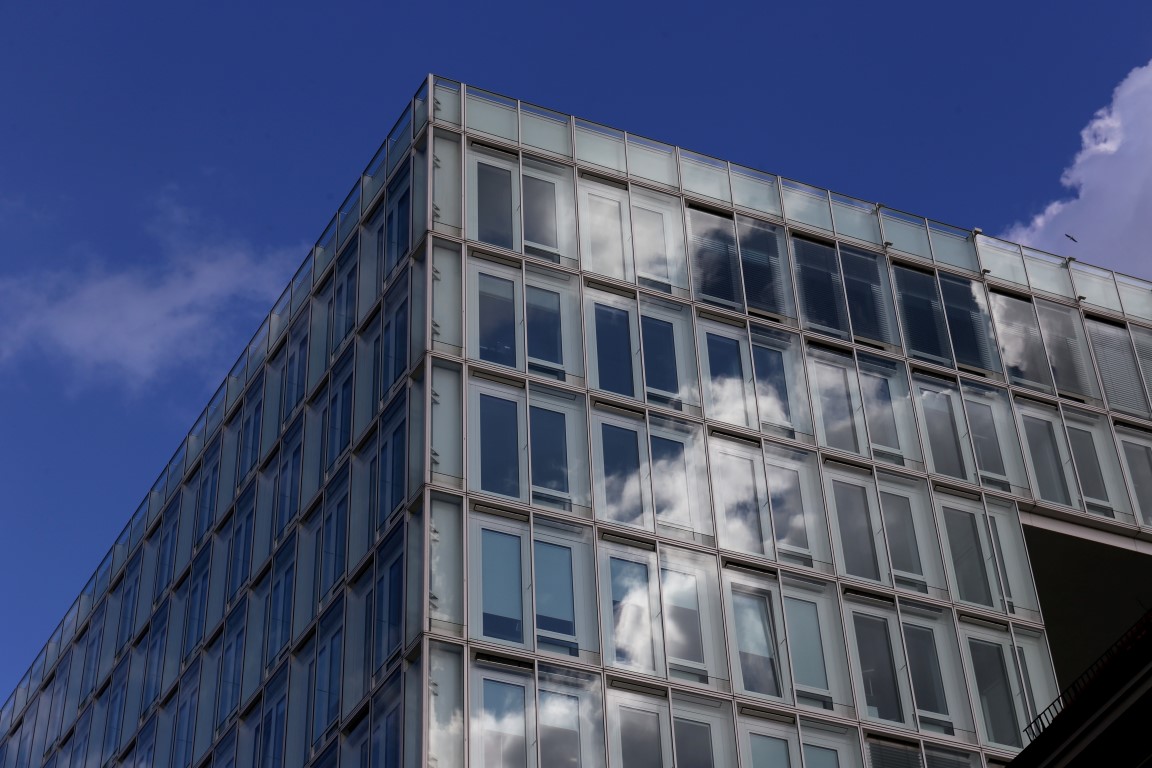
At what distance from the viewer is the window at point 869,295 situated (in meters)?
48.3

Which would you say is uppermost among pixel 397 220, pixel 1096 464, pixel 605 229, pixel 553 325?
pixel 397 220

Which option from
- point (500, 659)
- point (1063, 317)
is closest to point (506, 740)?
point (500, 659)

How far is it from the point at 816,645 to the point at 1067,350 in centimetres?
1377

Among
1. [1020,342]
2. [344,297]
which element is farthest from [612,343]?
[1020,342]

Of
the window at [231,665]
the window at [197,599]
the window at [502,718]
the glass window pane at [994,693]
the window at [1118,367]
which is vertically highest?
the window at [1118,367]

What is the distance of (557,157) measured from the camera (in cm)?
4709

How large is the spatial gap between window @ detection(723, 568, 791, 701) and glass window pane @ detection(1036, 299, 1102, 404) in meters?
12.4

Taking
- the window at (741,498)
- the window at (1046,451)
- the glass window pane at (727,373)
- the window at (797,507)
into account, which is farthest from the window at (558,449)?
the window at (1046,451)

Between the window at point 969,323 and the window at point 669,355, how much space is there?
799 centimetres

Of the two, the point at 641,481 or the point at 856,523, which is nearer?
the point at 641,481

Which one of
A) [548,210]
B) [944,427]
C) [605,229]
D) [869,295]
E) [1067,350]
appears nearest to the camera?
[548,210]

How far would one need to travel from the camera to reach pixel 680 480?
42.8m

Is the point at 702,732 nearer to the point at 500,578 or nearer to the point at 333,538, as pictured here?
the point at 500,578

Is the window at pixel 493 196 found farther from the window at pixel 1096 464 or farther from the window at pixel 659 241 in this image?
the window at pixel 1096 464
